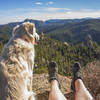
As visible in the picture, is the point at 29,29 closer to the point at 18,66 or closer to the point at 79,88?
the point at 18,66

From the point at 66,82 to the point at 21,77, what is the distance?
6.13 meters

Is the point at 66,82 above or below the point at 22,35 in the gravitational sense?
below

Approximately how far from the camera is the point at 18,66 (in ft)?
8.51

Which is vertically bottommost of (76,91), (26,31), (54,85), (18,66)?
(76,91)

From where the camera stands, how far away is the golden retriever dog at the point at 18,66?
2.39 metres

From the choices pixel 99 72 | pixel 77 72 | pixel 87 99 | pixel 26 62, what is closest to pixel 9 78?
pixel 26 62

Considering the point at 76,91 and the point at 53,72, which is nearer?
the point at 76,91

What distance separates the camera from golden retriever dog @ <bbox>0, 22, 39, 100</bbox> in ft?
7.84

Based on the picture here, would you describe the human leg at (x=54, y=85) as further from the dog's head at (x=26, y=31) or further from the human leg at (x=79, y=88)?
the dog's head at (x=26, y=31)

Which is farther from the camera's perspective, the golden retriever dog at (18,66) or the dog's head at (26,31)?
the dog's head at (26,31)

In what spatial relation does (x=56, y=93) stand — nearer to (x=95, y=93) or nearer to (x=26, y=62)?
(x=26, y=62)

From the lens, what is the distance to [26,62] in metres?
2.80

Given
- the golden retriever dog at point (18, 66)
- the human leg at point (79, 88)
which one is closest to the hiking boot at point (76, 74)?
the human leg at point (79, 88)

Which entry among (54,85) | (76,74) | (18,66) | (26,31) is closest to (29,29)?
(26,31)
